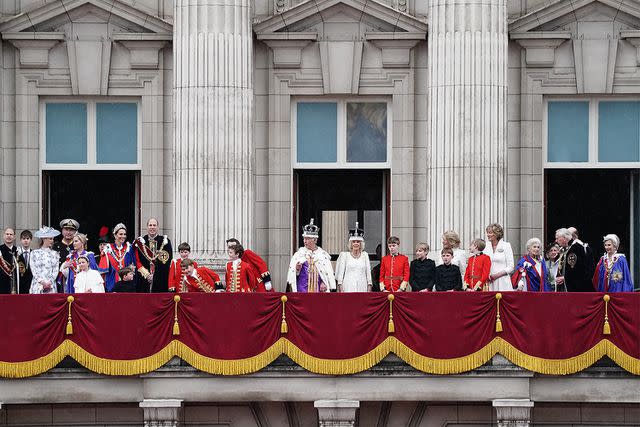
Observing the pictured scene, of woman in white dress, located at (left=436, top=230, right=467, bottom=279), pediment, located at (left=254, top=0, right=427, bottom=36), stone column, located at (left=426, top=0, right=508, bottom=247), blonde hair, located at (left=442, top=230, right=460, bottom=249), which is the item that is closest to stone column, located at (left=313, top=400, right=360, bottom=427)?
woman in white dress, located at (left=436, top=230, right=467, bottom=279)

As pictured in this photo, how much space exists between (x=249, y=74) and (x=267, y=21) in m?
1.53

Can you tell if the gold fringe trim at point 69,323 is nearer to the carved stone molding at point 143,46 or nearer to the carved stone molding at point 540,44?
the carved stone molding at point 143,46

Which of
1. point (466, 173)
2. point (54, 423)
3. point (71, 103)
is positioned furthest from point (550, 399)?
point (71, 103)

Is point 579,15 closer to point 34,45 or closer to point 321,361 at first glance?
point 321,361

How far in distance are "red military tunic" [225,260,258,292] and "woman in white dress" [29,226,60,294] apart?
131 inches

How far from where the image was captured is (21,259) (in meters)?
37.1

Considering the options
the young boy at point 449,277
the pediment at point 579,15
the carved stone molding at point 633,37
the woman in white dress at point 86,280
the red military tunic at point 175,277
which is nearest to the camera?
the woman in white dress at point 86,280

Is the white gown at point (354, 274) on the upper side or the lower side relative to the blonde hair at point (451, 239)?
lower

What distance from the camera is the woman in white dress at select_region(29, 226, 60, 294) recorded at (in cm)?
3675

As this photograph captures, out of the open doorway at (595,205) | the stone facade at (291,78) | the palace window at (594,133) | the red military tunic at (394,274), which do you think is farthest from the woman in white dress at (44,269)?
the palace window at (594,133)

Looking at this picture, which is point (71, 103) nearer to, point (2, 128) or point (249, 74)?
point (2, 128)

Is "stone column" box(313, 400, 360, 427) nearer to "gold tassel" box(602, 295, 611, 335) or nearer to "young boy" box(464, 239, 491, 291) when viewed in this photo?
"young boy" box(464, 239, 491, 291)

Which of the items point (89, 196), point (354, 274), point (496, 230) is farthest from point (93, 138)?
point (496, 230)

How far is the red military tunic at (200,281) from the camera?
122ft
